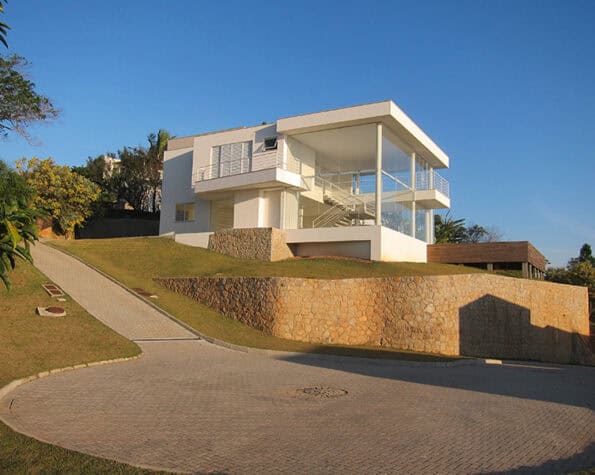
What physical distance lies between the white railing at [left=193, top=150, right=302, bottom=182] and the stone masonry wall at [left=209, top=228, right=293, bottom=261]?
3360 mm

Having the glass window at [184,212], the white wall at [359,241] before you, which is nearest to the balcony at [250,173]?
the glass window at [184,212]

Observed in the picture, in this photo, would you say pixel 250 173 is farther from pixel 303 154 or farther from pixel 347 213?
pixel 347 213

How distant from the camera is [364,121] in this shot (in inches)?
1030

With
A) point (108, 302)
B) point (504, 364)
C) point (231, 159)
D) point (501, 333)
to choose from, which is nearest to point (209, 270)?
point (108, 302)

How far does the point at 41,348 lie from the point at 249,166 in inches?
736

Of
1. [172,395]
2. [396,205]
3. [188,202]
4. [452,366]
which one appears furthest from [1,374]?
[188,202]

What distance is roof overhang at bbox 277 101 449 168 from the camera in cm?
2559

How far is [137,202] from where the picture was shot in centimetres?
4738

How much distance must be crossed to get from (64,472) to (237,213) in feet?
81.8

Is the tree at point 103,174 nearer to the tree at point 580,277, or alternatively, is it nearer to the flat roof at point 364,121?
the flat roof at point 364,121

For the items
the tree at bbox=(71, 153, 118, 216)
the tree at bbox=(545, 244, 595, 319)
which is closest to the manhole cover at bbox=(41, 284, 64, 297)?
the tree at bbox=(71, 153, 118, 216)

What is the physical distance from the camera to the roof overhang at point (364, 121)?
84.0ft

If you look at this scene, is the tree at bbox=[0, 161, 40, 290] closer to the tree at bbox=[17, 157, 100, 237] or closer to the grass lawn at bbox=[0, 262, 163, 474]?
the grass lawn at bbox=[0, 262, 163, 474]

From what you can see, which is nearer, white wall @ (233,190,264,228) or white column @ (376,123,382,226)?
white column @ (376,123,382,226)
